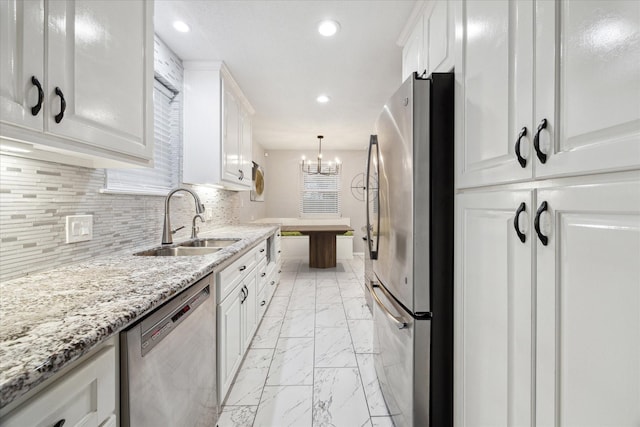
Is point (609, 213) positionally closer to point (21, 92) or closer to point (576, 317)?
point (576, 317)

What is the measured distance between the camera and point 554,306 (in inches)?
28.5

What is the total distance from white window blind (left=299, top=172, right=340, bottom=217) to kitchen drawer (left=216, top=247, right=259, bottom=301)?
441 centimetres

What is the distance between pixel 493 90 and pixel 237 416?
6.47 ft

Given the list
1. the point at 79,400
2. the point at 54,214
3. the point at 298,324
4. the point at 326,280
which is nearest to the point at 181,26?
the point at 54,214

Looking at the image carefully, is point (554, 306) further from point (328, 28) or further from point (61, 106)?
point (328, 28)

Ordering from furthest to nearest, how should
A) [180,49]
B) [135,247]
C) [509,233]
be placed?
[180,49] < [135,247] < [509,233]

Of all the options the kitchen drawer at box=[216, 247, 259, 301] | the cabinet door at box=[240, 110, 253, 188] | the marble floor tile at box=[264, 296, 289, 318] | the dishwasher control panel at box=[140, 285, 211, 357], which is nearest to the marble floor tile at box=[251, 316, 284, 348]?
the marble floor tile at box=[264, 296, 289, 318]

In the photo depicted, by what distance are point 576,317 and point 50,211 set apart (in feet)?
6.07

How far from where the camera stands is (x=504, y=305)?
35.9 inches

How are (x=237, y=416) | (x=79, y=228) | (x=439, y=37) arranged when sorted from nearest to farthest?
(x=79, y=228) → (x=439, y=37) → (x=237, y=416)

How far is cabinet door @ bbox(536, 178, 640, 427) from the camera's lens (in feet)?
1.85

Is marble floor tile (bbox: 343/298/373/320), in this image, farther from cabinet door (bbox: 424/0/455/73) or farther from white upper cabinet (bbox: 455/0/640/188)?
cabinet door (bbox: 424/0/455/73)

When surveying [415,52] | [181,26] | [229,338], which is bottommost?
[229,338]

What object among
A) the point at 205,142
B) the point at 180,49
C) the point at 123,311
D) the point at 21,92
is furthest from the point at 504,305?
the point at 180,49
